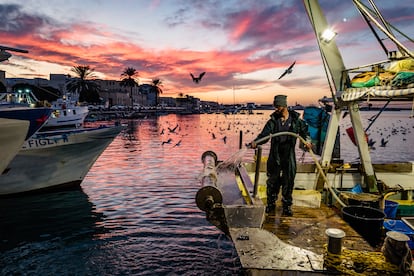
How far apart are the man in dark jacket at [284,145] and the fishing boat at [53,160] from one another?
10531 mm

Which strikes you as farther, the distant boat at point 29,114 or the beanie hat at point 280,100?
the distant boat at point 29,114

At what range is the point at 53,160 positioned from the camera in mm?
13570

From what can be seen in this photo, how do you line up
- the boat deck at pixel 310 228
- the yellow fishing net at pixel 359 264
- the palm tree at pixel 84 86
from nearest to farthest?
the yellow fishing net at pixel 359 264
the boat deck at pixel 310 228
the palm tree at pixel 84 86

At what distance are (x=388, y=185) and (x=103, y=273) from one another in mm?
9378

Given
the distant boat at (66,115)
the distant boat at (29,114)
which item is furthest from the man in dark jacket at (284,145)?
the distant boat at (66,115)

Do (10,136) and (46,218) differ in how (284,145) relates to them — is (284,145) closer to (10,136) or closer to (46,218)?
(10,136)

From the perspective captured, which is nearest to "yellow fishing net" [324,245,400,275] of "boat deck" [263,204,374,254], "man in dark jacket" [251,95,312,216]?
"boat deck" [263,204,374,254]

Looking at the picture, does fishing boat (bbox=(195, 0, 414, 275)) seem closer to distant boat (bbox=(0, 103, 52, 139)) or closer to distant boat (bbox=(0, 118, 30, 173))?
distant boat (bbox=(0, 118, 30, 173))

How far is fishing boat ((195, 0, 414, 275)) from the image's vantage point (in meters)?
4.34

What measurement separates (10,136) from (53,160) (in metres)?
7.88

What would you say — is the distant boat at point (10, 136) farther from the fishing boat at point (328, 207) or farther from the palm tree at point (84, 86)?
the palm tree at point (84, 86)

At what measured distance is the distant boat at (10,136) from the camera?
6188 mm

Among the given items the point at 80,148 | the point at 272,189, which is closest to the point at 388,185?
the point at 272,189

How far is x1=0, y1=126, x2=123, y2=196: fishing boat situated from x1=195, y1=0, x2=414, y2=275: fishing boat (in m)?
7.89
